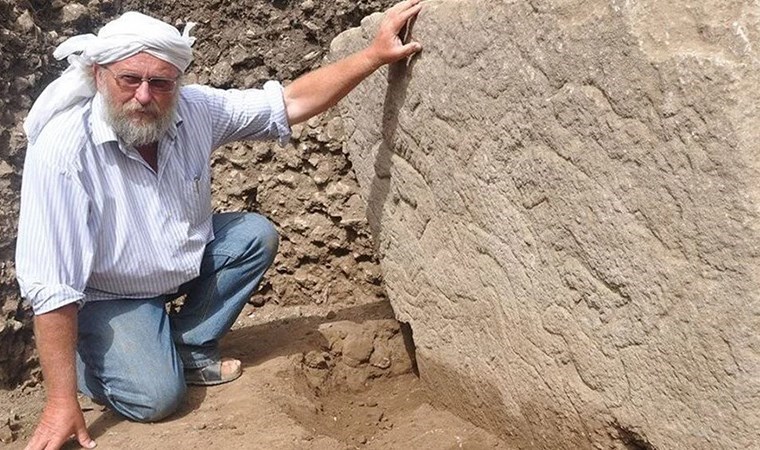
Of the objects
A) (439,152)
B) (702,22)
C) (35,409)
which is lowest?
(35,409)

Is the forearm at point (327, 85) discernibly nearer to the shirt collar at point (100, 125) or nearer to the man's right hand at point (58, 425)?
the shirt collar at point (100, 125)

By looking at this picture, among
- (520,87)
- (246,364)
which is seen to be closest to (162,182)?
(246,364)

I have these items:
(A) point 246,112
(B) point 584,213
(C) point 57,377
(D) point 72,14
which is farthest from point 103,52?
(B) point 584,213

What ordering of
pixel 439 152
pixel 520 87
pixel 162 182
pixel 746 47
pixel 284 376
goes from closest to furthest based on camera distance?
pixel 746 47 < pixel 520 87 < pixel 439 152 < pixel 162 182 < pixel 284 376

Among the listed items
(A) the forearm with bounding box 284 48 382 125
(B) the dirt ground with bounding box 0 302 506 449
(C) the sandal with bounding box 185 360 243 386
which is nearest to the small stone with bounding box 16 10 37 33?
(A) the forearm with bounding box 284 48 382 125

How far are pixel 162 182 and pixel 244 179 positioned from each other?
3.87 ft

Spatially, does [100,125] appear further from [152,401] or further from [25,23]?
[25,23]

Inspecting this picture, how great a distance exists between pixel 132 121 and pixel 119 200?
0.25m

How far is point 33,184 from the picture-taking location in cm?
266

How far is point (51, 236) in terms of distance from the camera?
262 centimetres

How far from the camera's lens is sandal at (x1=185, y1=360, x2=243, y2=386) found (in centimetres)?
310

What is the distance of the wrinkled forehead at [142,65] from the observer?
9.05ft

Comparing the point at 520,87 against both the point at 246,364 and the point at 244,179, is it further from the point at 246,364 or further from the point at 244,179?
the point at 244,179

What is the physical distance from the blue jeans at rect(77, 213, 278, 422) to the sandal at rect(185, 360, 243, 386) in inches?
0.8
